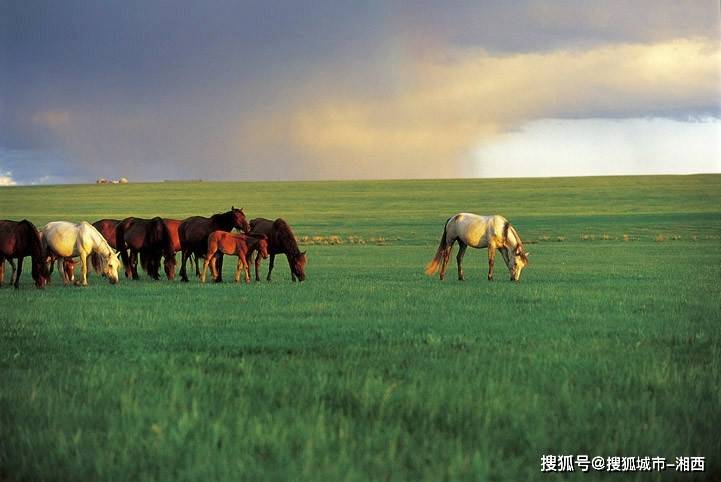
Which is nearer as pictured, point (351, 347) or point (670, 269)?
point (351, 347)

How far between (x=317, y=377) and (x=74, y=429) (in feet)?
9.30

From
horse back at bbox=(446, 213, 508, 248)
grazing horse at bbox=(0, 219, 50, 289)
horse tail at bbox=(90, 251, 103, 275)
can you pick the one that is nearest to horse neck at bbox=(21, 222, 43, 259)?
grazing horse at bbox=(0, 219, 50, 289)

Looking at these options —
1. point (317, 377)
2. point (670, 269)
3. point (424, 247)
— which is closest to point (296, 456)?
point (317, 377)

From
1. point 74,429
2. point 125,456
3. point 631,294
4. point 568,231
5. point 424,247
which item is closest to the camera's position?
point 125,456

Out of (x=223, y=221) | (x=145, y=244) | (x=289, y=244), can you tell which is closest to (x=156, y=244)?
(x=145, y=244)

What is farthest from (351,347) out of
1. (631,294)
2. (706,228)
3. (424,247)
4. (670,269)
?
(706,228)

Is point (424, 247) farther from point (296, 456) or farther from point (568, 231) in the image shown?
point (296, 456)

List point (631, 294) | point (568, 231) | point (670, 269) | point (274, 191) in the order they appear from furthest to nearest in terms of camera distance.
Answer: point (274, 191)
point (568, 231)
point (670, 269)
point (631, 294)

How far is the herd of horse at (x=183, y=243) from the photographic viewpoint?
2353 centimetres

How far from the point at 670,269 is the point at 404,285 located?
536 inches

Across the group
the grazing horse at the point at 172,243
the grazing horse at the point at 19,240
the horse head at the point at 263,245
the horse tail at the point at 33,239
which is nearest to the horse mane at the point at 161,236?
the grazing horse at the point at 172,243

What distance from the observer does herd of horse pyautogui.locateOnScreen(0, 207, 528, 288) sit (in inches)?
926

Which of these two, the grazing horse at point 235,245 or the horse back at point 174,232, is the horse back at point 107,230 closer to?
the horse back at point 174,232

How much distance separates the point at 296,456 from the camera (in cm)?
625
